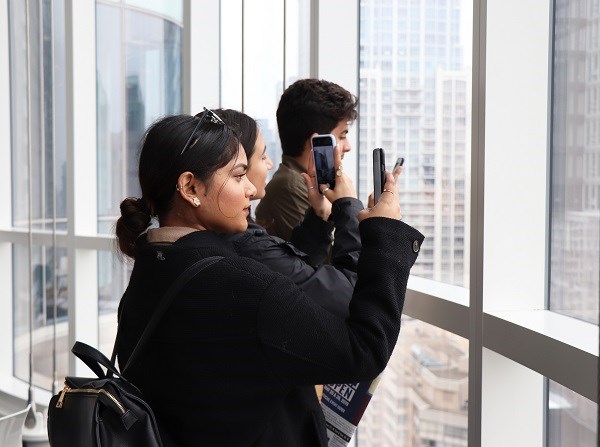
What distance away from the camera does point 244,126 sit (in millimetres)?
1910

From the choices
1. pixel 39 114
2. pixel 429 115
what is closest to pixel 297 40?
pixel 429 115

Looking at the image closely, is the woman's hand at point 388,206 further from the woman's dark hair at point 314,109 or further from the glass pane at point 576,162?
the woman's dark hair at point 314,109

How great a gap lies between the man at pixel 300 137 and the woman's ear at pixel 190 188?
0.67 m

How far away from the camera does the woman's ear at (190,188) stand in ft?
5.19

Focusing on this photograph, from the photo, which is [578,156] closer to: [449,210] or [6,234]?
[449,210]

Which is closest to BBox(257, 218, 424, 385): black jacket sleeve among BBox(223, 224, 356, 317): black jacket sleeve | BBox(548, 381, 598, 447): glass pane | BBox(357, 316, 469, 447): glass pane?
BBox(223, 224, 356, 317): black jacket sleeve

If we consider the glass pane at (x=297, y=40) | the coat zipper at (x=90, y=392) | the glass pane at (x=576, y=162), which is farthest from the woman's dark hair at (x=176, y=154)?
the glass pane at (x=297, y=40)

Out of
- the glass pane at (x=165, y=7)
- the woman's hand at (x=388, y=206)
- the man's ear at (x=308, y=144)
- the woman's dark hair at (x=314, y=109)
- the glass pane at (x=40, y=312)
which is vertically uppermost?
the glass pane at (x=165, y=7)

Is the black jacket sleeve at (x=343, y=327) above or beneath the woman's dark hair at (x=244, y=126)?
beneath

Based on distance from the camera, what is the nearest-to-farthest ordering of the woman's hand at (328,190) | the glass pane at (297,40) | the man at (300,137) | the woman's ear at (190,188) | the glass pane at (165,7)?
the woman's ear at (190,188) → the woman's hand at (328,190) → the man at (300,137) → the glass pane at (297,40) → the glass pane at (165,7)

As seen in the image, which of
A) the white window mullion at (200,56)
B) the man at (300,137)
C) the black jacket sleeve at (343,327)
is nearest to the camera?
the black jacket sleeve at (343,327)

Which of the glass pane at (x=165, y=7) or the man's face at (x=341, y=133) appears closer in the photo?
the man's face at (x=341, y=133)

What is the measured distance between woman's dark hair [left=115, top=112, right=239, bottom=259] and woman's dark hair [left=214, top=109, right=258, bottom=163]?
23cm

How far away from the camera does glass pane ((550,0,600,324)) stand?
5.81 feet
